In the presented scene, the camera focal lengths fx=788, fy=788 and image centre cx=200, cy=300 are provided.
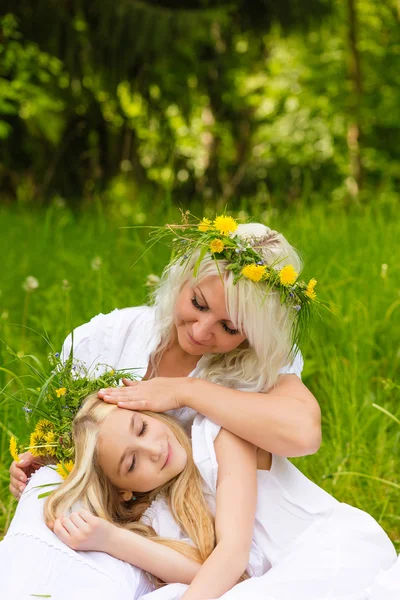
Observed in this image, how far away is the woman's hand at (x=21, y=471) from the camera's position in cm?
243

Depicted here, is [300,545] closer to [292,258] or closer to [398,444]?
[292,258]

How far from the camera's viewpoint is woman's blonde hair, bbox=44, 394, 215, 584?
215cm

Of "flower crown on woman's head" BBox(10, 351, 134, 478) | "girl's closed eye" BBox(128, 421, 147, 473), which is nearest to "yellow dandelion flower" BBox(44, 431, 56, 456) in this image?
"flower crown on woman's head" BBox(10, 351, 134, 478)

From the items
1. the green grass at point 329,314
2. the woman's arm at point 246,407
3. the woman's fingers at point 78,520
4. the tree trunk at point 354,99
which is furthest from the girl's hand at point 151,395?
the tree trunk at point 354,99

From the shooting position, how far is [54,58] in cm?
705

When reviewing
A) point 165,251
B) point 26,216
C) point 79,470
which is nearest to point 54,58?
point 26,216

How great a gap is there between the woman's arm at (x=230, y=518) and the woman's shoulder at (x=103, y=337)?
569 millimetres

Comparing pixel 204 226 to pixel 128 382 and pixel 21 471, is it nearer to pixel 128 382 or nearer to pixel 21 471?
pixel 128 382

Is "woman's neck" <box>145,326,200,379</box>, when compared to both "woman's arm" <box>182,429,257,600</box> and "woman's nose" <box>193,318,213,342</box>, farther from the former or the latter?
"woman's arm" <box>182,429,257,600</box>

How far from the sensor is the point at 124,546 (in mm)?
2082

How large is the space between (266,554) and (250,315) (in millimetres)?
683

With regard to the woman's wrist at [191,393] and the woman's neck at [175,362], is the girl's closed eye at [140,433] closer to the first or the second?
the woman's wrist at [191,393]

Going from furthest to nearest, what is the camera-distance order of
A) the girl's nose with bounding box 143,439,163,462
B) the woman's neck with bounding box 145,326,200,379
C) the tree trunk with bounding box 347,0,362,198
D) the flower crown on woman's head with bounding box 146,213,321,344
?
the tree trunk with bounding box 347,0,362,198
the woman's neck with bounding box 145,326,200,379
the flower crown on woman's head with bounding box 146,213,321,344
the girl's nose with bounding box 143,439,163,462

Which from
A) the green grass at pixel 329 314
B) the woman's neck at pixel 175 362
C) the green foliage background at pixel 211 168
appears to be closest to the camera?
the woman's neck at pixel 175 362
